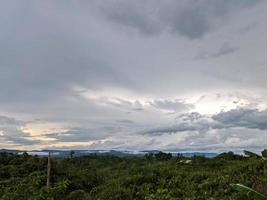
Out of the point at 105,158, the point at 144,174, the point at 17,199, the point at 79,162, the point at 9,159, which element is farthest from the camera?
the point at 105,158

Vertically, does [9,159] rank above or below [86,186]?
above

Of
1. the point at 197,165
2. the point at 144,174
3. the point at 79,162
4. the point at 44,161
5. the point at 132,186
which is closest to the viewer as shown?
the point at 132,186

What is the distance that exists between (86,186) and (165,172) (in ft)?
17.1

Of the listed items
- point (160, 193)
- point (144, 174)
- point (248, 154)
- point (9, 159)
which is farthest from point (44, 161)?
point (248, 154)

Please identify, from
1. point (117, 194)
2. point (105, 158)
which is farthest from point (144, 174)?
point (105, 158)

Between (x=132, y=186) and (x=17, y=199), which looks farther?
(x=132, y=186)

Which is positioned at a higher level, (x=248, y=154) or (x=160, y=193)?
(x=248, y=154)

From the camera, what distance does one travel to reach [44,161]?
32.1 metres

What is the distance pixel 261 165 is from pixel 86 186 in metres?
10.9

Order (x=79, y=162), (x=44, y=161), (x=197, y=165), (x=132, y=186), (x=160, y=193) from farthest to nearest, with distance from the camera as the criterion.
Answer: (x=79, y=162), (x=44, y=161), (x=197, y=165), (x=132, y=186), (x=160, y=193)

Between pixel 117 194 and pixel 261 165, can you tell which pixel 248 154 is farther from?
pixel 117 194

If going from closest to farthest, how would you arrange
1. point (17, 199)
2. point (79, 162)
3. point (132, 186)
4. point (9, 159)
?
point (17, 199) < point (132, 186) < point (9, 159) < point (79, 162)

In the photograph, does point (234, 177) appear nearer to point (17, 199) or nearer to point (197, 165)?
point (197, 165)

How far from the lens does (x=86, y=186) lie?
27.2 metres
